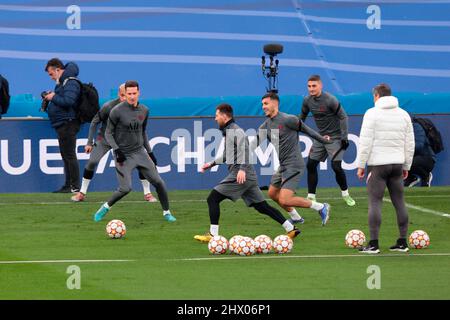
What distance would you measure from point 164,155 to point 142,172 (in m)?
5.55

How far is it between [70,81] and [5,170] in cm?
220

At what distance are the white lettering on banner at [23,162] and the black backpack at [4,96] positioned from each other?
31.8 inches

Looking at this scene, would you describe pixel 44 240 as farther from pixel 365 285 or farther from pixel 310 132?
pixel 365 285

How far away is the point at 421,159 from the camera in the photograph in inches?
1013

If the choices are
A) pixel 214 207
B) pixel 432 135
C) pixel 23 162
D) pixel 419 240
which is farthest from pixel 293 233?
pixel 23 162

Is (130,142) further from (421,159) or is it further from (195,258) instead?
(421,159)

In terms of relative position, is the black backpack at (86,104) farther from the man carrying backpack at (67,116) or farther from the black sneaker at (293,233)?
the black sneaker at (293,233)

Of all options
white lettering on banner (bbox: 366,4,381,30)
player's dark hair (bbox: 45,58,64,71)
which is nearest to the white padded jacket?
player's dark hair (bbox: 45,58,64,71)

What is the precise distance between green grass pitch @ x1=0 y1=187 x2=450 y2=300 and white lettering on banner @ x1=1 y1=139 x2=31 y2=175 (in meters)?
2.26

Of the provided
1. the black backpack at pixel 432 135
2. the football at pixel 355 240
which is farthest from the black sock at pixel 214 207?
the black backpack at pixel 432 135

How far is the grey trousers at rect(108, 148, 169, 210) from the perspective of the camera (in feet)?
64.8

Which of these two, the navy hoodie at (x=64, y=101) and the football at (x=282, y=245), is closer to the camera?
the football at (x=282, y=245)

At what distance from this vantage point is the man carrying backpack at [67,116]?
974 inches

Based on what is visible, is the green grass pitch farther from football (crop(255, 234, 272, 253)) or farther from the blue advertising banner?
the blue advertising banner
